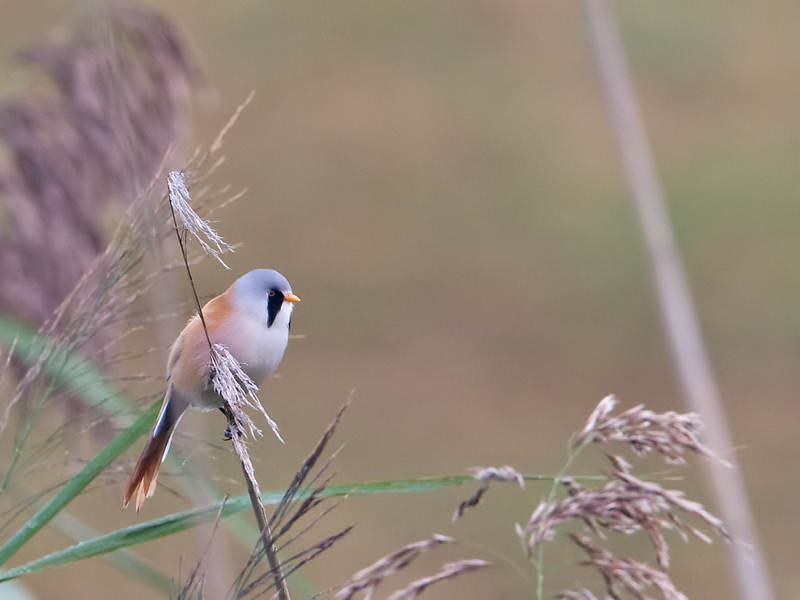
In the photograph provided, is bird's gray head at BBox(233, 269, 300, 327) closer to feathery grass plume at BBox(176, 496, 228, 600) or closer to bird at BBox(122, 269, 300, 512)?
bird at BBox(122, 269, 300, 512)

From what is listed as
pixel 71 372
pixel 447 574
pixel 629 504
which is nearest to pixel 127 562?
pixel 71 372

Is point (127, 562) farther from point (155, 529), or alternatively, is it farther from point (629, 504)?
point (629, 504)

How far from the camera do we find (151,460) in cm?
57

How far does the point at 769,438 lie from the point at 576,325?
68cm

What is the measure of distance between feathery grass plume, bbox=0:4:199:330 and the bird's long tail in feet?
1.83

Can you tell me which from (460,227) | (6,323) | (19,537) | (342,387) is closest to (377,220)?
(460,227)

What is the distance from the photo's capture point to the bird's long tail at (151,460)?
54cm

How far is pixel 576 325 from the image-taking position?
9.91ft

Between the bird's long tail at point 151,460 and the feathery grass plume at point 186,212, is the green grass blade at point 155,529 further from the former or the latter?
the feathery grass plume at point 186,212

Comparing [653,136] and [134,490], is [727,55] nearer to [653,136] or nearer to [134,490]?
[653,136]

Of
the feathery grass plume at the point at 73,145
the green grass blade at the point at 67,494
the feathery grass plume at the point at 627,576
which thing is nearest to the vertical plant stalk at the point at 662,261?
the feathery grass plume at the point at 627,576

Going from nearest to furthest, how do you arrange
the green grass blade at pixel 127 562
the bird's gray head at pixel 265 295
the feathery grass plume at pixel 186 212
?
the feathery grass plume at pixel 186 212
the bird's gray head at pixel 265 295
the green grass blade at pixel 127 562

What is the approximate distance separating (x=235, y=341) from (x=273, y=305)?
0.03 meters

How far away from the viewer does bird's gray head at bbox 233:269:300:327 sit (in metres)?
0.51
